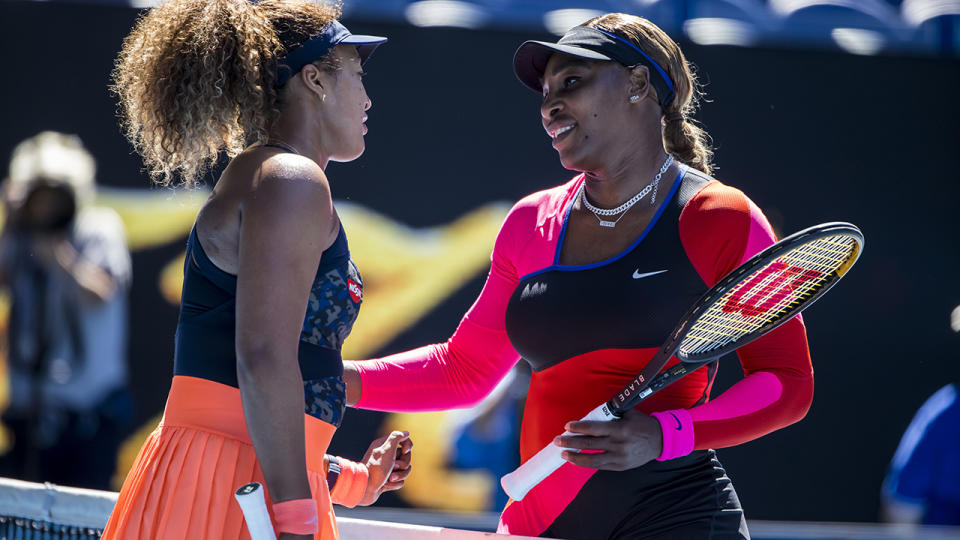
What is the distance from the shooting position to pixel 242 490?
5.11 feet

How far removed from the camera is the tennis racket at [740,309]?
6.41 ft

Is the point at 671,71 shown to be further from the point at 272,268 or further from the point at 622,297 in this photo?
the point at 272,268

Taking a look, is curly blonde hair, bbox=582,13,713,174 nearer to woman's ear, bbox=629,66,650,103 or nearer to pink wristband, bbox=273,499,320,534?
woman's ear, bbox=629,66,650,103

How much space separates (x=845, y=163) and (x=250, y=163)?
463 cm

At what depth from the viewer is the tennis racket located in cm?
195

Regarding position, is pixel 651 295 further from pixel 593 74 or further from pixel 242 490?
pixel 242 490

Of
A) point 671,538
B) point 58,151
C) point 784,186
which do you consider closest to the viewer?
point 671,538

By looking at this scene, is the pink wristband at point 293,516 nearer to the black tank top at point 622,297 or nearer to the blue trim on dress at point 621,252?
the black tank top at point 622,297

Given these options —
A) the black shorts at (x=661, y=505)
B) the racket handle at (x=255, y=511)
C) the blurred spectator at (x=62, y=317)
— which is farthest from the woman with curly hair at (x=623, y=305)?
the blurred spectator at (x=62, y=317)

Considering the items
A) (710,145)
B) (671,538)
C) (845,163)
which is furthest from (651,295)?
(845,163)

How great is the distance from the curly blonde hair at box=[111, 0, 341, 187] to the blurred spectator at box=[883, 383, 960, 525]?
3.69 metres

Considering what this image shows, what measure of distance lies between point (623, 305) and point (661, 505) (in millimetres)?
433

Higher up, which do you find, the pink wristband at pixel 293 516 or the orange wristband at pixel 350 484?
the pink wristband at pixel 293 516

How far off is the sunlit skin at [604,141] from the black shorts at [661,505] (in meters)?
0.49
